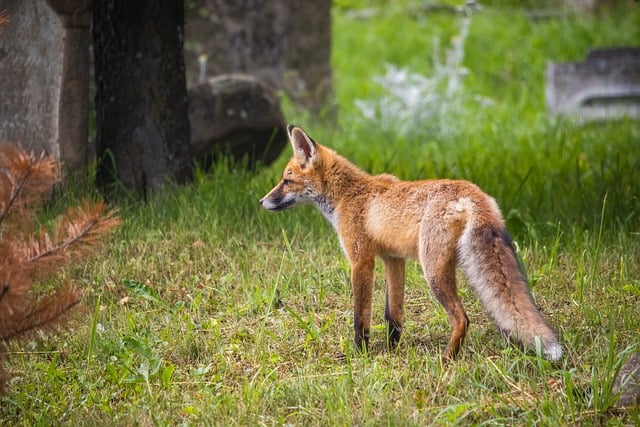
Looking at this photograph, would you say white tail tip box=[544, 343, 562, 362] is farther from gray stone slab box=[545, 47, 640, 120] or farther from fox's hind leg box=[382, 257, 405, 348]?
gray stone slab box=[545, 47, 640, 120]

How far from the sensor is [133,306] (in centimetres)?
517

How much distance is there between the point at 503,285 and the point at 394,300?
2.66ft

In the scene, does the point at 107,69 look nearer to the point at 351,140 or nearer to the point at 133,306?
the point at 133,306

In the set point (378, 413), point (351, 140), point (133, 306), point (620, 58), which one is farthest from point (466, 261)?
point (620, 58)

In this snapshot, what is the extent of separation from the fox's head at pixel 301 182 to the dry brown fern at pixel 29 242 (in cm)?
150

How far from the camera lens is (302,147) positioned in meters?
4.90

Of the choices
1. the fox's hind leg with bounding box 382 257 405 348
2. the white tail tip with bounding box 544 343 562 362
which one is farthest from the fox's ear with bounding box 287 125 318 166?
Answer: the white tail tip with bounding box 544 343 562 362

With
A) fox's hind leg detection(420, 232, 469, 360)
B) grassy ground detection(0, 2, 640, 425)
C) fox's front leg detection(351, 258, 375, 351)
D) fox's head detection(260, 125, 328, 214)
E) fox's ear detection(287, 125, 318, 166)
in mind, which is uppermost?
fox's ear detection(287, 125, 318, 166)

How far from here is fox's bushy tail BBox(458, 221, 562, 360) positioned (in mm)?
3840

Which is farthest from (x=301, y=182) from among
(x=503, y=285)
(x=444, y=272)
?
(x=503, y=285)

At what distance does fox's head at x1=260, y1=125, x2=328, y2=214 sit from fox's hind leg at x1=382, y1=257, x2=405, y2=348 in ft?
1.67

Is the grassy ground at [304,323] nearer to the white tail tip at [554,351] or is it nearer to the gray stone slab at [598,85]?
the white tail tip at [554,351]

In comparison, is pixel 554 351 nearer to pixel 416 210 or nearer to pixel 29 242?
pixel 416 210

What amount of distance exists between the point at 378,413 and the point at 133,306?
6.36ft
